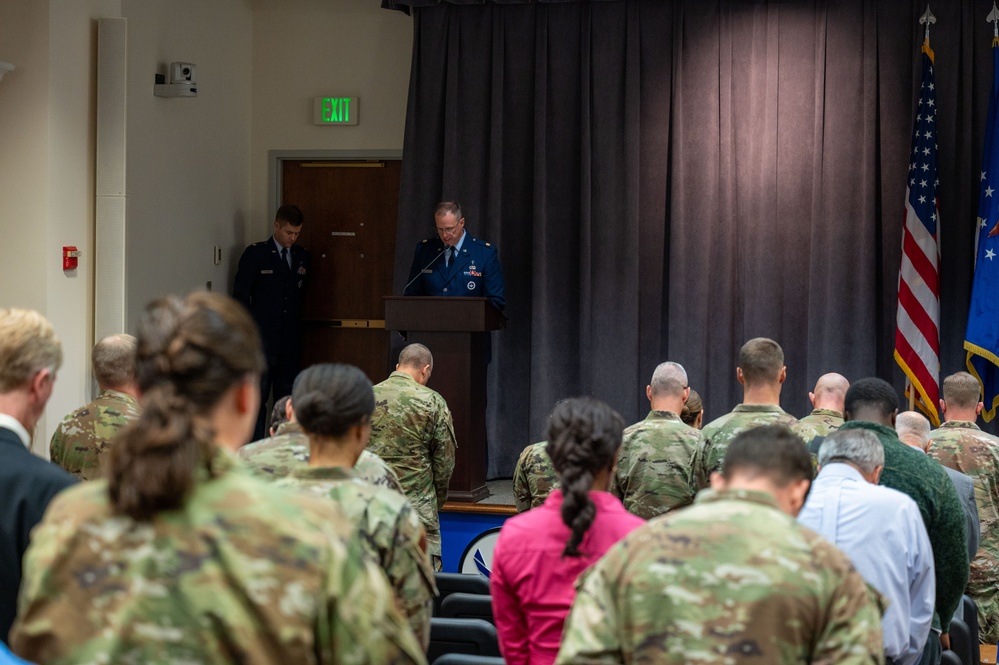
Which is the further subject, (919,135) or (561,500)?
(919,135)

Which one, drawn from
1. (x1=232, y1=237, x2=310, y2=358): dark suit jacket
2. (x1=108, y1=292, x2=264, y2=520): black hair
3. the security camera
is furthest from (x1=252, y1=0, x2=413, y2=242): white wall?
(x1=108, y1=292, x2=264, y2=520): black hair

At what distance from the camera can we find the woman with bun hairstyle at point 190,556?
1.30 metres

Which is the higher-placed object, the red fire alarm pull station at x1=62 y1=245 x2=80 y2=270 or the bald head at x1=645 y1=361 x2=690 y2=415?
the red fire alarm pull station at x1=62 y1=245 x2=80 y2=270

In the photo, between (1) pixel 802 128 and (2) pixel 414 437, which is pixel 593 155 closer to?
(1) pixel 802 128

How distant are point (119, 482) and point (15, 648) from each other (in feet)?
0.91

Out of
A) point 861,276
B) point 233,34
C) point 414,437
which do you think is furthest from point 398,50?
point 414,437

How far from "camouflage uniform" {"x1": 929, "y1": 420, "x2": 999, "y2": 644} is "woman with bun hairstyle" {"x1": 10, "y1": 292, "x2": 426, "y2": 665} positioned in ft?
12.1

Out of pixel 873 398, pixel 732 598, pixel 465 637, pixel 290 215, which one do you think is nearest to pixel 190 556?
pixel 732 598

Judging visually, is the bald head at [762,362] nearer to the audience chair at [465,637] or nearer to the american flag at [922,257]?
the audience chair at [465,637]

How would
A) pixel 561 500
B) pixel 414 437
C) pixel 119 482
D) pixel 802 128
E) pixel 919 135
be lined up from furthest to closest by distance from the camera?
pixel 802 128 < pixel 919 135 < pixel 414 437 < pixel 561 500 < pixel 119 482

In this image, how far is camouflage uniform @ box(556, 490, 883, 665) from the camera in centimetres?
166

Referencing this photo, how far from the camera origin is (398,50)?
27.0 feet

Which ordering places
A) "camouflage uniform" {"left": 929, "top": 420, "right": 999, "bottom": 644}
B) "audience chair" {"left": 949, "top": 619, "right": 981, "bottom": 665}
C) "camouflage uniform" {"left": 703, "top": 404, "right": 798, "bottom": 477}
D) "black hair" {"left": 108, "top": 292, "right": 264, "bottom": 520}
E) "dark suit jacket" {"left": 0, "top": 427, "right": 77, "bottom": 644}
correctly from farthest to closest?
"camouflage uniform" {"left": 929, "top": 420, "right": 999, "bottom": 644}, "camouflage uniform" {"left": 703, "top": 404, "right": 798, "bottom": 477}, "audience chair" {"left": 949, "top": 619, "right": 981, "bottom": 665}, "dark suit jacket" {"left": 0, "top": 427, "right": 77, "bottom": 644}, "black hair" {"left": 108, "top": 292, "right": 264, "bottom": 520}

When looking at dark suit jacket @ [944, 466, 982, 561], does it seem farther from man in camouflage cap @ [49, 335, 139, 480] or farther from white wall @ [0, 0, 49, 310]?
white wall @ [0, 0, 49, 310]
